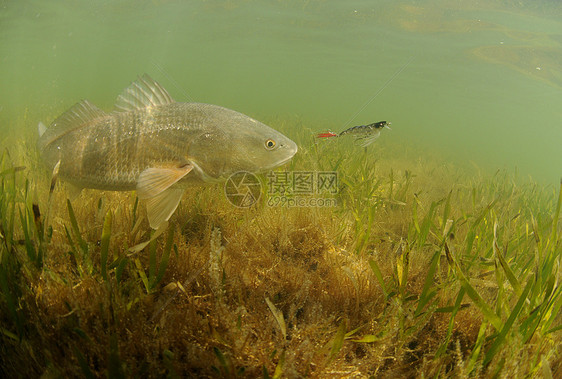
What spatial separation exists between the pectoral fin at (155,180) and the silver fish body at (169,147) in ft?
0.25

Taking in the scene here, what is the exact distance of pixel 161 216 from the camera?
2537 mm

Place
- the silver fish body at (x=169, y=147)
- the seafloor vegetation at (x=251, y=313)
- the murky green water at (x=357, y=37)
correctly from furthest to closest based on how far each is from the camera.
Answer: the murky green water at (x=357, y=37) < the silver fish body at (x=169, y=147) < the seafloor vegetation at (x=251, y=313)

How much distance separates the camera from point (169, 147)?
112 inches

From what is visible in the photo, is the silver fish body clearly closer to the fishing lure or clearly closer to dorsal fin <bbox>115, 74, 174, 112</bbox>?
dorsal fin <bbox>115, 74, 174, 112</bbox>

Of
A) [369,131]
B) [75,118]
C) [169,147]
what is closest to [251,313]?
[169,147]

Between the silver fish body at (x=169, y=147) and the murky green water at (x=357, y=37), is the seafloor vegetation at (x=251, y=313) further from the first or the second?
the murky green water at (x=357, y=37)

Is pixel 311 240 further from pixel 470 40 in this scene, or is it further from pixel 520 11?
pixel 470 40

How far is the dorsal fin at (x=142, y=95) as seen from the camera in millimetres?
3066

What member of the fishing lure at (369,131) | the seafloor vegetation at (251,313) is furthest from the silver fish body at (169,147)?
the fishing lure at (369,131)

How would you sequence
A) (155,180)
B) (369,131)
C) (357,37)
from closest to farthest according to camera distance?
(155,180) → (369,131) → (357,37)

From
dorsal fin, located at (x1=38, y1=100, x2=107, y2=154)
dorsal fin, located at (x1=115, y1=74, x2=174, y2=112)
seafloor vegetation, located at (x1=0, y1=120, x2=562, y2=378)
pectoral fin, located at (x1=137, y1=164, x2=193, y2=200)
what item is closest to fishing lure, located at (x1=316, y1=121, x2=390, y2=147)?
seafloor vegetation, located at (x1=0, y1=120, x2=562, y2=378)

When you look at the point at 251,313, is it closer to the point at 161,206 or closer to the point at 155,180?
the point at 161,206

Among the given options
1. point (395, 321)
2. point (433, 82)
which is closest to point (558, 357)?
point (395, 321)

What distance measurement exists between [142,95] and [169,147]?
75 cm
